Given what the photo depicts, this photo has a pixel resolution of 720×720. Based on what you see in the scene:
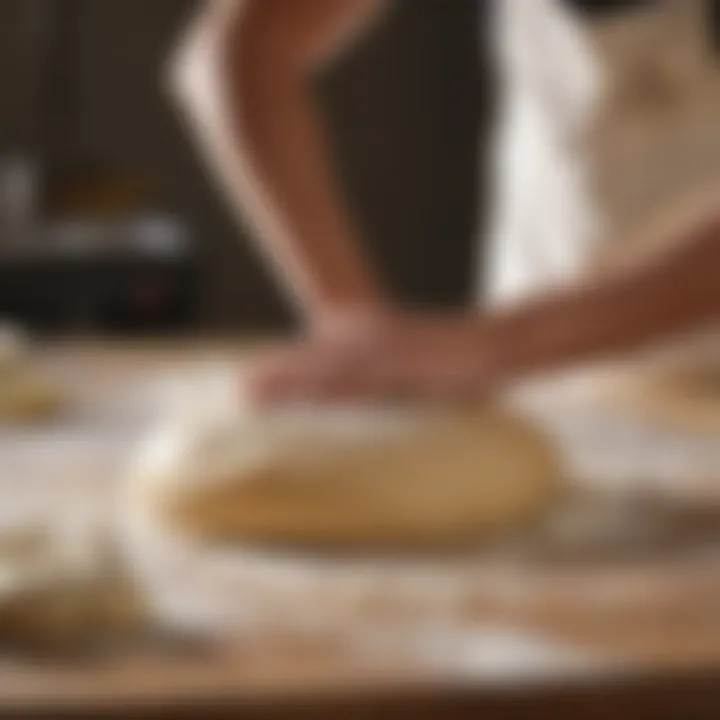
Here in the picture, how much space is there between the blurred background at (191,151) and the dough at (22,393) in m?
0.87

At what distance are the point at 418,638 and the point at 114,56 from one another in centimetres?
149

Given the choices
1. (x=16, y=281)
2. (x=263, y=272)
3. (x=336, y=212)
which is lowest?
(x=336, y=212)

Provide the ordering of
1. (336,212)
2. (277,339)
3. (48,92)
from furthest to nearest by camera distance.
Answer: (48,92) < (277,339) < (336,212)

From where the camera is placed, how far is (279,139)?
977 mm

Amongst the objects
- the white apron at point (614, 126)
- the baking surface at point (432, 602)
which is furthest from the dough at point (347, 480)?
the white apron at point (614, 126)

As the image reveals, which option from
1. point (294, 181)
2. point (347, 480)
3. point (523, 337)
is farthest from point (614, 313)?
point (294, 181)

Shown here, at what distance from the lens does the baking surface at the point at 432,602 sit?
0.52 meters

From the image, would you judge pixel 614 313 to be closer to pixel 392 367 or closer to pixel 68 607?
pixel 392 367

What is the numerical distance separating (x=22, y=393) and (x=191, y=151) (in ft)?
3.73

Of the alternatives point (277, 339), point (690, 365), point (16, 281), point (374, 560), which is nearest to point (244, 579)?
point (374, 560)

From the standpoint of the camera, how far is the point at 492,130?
1.98m

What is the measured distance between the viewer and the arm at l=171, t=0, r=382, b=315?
948 mm

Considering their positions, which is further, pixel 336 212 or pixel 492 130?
pixel 492 130

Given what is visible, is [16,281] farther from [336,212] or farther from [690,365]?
[690,365]
